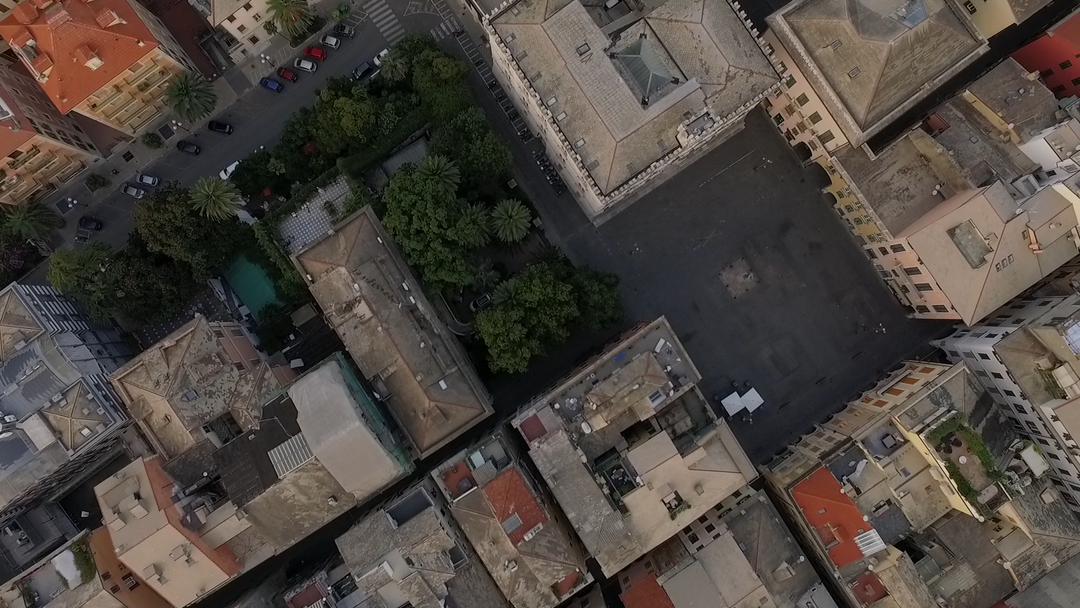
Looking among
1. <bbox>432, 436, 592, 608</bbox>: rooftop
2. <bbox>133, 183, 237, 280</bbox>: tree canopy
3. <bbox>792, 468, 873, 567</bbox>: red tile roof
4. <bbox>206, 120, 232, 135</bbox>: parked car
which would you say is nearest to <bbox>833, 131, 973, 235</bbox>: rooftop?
<bbox>792, 468, 873, 567</bbox>: red tile roof

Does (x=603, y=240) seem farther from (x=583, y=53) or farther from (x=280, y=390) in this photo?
(x=280, y=390)

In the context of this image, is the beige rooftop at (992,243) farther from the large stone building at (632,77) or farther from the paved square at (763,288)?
the large stone building at (632,77)

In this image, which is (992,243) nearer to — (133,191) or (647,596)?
(647,596)

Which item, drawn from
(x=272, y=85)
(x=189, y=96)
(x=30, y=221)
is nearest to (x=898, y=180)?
(x=272, y=85)

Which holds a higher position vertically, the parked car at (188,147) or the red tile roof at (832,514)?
the parked car at (188,147)

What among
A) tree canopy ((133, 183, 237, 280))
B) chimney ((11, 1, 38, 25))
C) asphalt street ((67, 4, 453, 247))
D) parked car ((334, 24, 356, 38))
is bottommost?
tree canopy ((133, 183, 237, 280))

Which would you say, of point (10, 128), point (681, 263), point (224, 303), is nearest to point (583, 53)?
point (681, 263)

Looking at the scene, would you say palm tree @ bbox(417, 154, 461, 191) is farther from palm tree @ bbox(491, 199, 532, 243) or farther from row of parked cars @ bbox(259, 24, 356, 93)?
row of parked cars @ bbox(259, 24, 356, 93)

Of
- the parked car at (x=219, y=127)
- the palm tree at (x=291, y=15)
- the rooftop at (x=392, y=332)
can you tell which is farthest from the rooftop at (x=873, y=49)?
Result: the parked car at (x=219, y=127)
